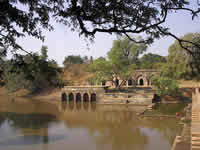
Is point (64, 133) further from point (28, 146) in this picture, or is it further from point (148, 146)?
point (148, 146)

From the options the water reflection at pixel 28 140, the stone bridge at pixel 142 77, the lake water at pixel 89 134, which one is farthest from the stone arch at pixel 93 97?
the water reflection at pixel 28 140

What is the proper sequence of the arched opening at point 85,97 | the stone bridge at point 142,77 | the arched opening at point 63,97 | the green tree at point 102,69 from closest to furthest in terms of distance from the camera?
1. the green tree at point 102,69
2. the arched opening at point 85,97
3. the arched opening at point 63,97
4. the stone bridge at point 142,77

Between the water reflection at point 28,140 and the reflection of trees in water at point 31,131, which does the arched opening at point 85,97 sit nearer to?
the reflection of trees in water at point 31,131

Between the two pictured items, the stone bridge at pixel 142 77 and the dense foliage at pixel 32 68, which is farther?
the stone bridge at pixel 142 77

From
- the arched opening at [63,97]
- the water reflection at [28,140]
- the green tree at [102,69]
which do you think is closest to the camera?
the water reflection at [28,140]

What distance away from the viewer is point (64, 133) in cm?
1513

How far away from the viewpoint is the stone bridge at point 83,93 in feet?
109

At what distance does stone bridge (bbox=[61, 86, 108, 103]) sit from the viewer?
3328 cm

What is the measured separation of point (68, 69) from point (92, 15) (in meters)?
53.6

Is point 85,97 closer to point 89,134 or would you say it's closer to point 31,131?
point 31,131

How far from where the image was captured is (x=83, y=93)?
34312 millimetres

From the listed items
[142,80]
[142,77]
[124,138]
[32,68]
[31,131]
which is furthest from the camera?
[142,80]

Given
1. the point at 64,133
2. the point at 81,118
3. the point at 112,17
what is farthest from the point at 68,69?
the point at 112,17

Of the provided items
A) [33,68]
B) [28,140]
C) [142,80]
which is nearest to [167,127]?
[28,140]
